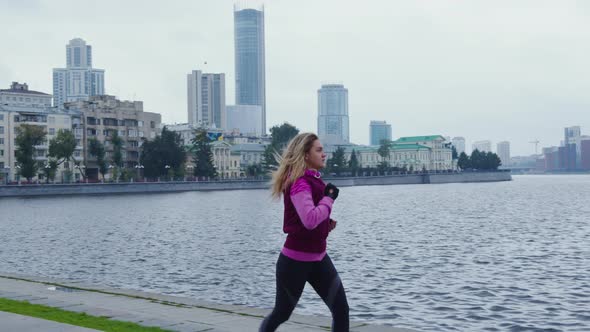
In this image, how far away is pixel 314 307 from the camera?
19016mm

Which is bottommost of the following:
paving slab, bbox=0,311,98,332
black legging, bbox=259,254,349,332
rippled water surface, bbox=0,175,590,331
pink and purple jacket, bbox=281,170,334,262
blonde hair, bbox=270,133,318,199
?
rippled water surface, bbox=0,175,590,331

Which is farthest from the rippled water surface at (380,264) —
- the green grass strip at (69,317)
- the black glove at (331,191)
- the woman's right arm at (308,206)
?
→ the woman's right arm at (308,206)

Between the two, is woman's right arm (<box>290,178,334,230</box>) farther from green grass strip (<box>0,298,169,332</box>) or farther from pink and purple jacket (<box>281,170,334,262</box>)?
green grass strip (<box>0,298,169,332</box>)

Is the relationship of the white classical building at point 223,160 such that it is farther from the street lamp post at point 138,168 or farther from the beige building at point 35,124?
the beige building at point 35,124

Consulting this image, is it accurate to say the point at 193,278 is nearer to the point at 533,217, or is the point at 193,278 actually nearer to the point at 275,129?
the point at 533,217

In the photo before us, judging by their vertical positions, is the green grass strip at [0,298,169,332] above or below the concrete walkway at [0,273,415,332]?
above

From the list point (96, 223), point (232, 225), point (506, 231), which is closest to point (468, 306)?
point (506, 231)

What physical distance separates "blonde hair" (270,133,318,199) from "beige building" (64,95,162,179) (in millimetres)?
138704

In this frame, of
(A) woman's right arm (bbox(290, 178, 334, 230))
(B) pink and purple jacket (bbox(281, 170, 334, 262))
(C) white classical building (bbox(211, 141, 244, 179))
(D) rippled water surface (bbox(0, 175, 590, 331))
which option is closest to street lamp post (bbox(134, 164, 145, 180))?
(C) white classical building (bbox(211, 141, 244, 179))

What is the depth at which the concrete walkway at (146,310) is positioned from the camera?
11555 mm

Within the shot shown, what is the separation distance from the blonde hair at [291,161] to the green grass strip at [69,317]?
4.07m

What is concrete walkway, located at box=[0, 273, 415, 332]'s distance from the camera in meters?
11.6

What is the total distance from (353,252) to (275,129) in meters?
165

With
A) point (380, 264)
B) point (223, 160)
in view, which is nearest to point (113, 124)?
point (223, 160)
